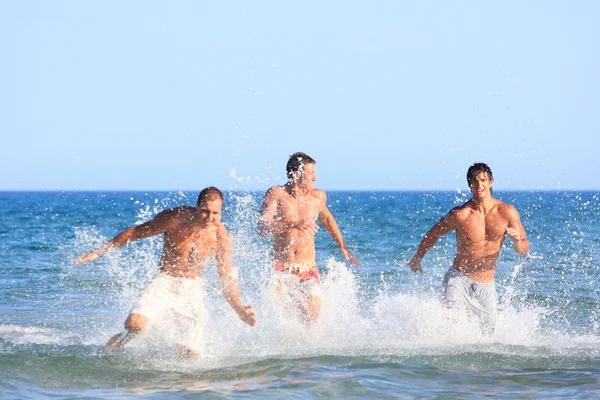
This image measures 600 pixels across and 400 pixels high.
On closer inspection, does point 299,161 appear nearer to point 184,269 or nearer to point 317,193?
point 317,193

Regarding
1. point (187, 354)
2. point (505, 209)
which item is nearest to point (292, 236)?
point (187, 354)

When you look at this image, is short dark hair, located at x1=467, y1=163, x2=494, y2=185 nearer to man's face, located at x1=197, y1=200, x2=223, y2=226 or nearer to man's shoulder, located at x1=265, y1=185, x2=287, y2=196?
man's shoulder, located at x1=265, y1=185, x2=287, y2=196

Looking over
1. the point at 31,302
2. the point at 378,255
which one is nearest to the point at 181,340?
the point at 31,302

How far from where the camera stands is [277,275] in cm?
845

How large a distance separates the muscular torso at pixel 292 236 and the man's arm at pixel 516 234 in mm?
1885

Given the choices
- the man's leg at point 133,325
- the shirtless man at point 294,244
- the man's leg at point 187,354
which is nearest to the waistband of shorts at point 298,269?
the shirtless man at point 294,244

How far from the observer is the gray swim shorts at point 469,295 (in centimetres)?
830

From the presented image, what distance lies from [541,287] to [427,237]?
5.90m

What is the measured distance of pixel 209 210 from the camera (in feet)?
23.3

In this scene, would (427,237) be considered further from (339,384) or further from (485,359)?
(339,384)

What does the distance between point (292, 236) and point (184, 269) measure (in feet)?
4.38

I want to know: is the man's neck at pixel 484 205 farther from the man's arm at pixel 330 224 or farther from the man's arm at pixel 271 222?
the man's arm at pixel 271 222

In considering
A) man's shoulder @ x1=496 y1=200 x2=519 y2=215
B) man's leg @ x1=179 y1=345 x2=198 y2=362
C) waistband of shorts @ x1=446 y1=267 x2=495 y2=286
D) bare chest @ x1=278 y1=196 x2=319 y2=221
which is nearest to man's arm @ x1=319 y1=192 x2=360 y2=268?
bare chest @ x1=278 y1=196 x2=319 y2=221

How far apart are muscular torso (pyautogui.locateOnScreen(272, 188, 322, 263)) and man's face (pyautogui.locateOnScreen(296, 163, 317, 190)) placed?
6.0 inches
